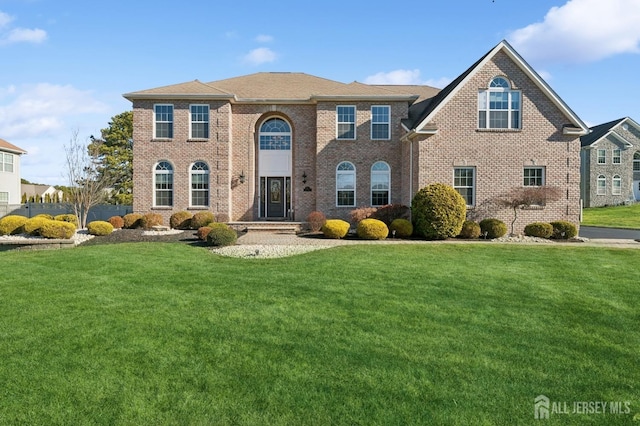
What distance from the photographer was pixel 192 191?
21047 millimetres

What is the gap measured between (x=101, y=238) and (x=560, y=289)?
16.4 metres

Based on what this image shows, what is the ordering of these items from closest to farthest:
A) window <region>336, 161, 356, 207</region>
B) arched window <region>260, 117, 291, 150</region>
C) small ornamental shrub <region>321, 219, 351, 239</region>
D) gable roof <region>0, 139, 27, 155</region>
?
small ornamental shrub <region>321, 219, 351, 239</region> → window <region>336, 161, 356, 207</region> → arched window <region>260, 117, 291, 150</region> → gable roof <region>0, 139, 27, 155</region>

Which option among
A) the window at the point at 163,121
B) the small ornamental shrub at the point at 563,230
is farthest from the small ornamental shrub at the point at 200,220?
the small ornamental shrub at the point at 563,230

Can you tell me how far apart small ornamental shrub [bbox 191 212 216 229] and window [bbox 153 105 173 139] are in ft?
15.5

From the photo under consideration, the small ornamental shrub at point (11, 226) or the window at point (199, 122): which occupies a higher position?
the window at point (199, 122)

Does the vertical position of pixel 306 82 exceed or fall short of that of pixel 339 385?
it exceeds it

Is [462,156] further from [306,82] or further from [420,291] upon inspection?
[420,291]

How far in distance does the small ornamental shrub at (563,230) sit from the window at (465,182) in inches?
142

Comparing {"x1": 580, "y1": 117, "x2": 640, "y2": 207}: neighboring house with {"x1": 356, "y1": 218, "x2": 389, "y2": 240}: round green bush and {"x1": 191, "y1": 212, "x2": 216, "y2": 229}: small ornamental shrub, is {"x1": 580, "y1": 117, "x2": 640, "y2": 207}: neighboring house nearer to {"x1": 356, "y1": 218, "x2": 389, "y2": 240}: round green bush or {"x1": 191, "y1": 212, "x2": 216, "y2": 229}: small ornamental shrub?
{"x1": 356, "y1": 218, "x2": 389, "y2": 240}: round green bush

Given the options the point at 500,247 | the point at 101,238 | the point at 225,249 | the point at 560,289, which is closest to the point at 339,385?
the point at 560,289

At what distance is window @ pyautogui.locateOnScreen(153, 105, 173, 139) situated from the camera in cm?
2073

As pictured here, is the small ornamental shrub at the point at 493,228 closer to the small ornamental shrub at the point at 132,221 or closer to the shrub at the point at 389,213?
the shrub at the point at 389,213

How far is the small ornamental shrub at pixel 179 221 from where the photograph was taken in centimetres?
1997

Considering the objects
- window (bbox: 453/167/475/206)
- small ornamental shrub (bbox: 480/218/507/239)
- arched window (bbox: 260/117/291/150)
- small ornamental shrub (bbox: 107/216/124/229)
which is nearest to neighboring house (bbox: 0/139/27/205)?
small ornamental shrub (bbox: 107/216/124/229)
